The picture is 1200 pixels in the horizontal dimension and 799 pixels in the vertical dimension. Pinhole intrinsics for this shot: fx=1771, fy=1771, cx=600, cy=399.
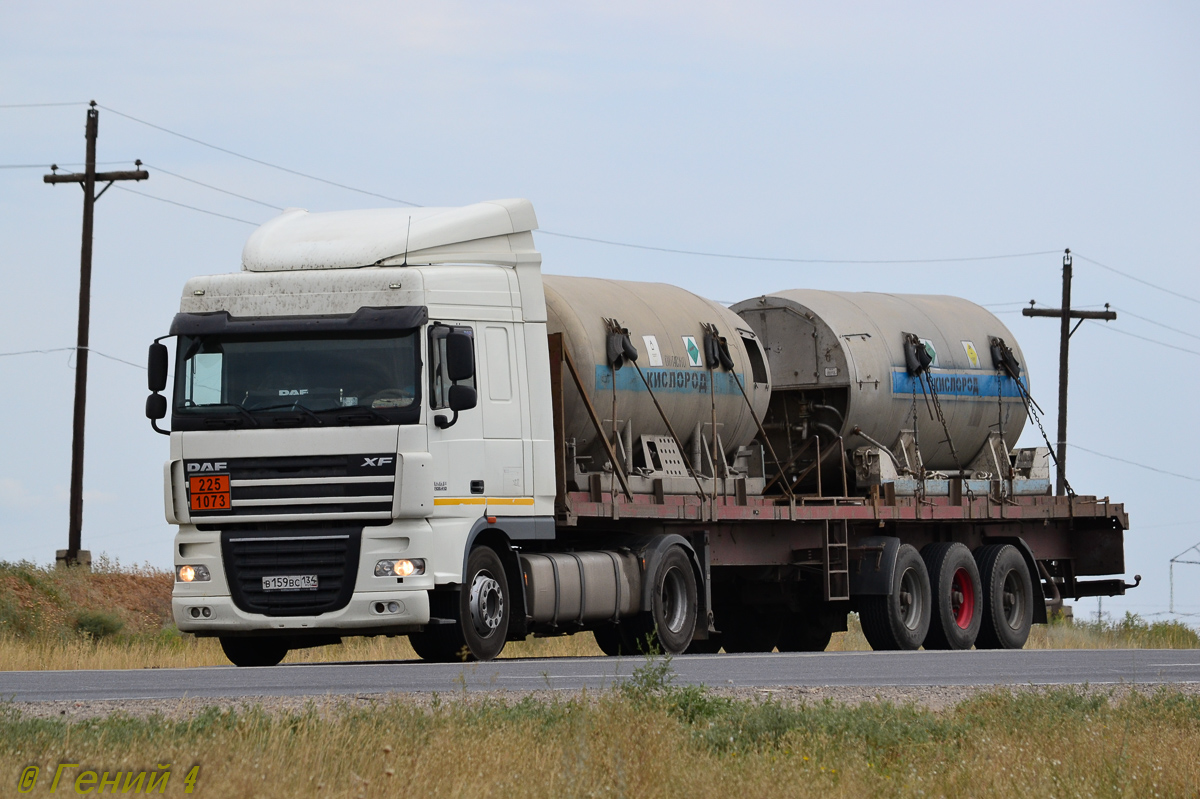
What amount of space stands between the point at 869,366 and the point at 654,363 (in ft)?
14.0

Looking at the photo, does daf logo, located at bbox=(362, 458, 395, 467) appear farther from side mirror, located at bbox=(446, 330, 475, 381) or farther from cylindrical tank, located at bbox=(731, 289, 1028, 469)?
cylindrical tank, located at bbox=(731, 289, 1028, 469)

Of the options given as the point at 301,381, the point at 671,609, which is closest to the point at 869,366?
the point at 671,609

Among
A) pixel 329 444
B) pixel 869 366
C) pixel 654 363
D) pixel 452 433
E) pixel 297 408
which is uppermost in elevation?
pixel 869 366

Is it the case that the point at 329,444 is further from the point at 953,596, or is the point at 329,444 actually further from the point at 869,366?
the point at 953,596

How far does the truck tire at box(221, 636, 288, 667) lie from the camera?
16.0 m

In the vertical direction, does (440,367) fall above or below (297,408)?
above

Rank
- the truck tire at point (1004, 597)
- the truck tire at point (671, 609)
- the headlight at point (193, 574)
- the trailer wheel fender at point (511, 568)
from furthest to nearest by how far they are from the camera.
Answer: the truck tire at point (1004, 597)
the truck tire at point (671, 609)
the trailer wheel fender at point (511, 568)
the headlight at point (193, 574)

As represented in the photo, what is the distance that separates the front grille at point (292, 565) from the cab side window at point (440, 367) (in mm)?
1258

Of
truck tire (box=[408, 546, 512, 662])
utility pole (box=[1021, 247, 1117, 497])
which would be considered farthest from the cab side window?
utility pole (box=[1021, 247, 1117, 497])

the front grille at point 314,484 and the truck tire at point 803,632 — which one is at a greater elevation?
the front grille at point 314,484

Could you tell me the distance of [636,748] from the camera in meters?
8.56

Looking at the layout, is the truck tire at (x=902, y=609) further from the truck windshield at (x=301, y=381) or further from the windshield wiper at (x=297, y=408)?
the windshield wiper at (x=297, y=408)

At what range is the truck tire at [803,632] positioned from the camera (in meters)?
23.0

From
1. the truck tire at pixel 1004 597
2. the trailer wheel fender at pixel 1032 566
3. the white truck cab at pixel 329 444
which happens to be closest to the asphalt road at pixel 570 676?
the white truck cab at pixel 329 444
